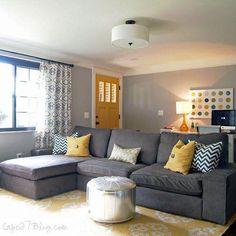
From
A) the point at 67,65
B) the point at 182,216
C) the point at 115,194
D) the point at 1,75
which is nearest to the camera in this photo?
the point at 115,194

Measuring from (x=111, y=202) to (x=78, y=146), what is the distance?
5.94 ft

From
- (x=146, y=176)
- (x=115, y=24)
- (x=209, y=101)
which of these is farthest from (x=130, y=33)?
(x=209, y=101)

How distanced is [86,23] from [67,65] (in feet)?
6.50

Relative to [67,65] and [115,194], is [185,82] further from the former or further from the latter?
[115,194]

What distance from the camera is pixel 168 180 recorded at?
9.83ft

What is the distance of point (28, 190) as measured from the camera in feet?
11.3

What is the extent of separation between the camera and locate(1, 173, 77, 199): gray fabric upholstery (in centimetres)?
341

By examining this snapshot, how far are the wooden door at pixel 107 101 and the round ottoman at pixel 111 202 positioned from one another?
11.3ft

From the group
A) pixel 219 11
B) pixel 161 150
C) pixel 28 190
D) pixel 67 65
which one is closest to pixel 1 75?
pixel 67 65

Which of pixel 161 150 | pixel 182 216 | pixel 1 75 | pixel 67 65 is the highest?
pixel 67 65

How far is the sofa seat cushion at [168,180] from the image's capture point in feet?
9.36

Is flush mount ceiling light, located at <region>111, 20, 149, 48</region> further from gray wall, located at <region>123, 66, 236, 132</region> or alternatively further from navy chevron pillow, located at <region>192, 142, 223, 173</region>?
gray wall, located at <region>123, 66, 236, 132</region>

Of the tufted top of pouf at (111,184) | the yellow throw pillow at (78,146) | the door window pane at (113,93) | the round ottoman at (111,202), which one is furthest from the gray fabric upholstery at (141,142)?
the door window pane at (113,93)

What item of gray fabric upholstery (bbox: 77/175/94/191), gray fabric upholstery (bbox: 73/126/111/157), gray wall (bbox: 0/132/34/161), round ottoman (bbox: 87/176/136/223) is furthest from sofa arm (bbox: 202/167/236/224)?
gray wall (bbox: 0/132/34/161)
